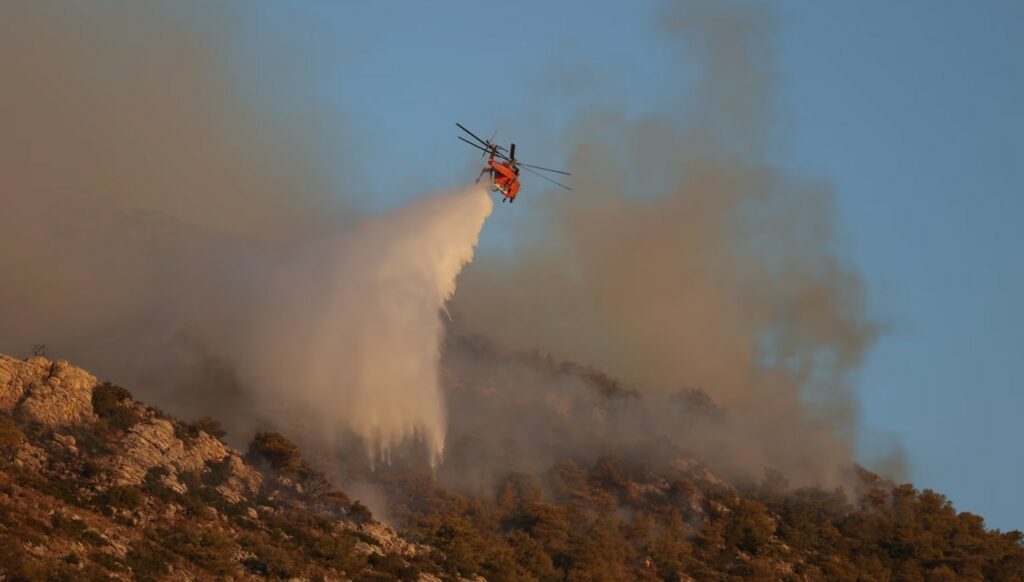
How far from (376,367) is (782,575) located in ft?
160

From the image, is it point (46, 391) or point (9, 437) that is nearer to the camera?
point (9, 437)

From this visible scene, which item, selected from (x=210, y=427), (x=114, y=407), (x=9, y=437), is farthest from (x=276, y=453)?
(x=9, y=437)

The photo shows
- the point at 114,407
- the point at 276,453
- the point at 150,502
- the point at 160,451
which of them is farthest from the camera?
the point at 276,453

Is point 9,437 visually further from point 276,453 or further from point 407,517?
point 407,517

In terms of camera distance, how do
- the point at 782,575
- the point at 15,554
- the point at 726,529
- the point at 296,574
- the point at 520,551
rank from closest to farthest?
the point at 15,554, the point at 296,574, the point at 520,551, the point at 782,575, the point at 726,529

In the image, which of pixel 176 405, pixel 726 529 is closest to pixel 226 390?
pixel 176 405

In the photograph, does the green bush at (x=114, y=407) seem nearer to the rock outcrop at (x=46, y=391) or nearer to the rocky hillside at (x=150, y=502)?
the rocky hillside at (x=150, y=502)

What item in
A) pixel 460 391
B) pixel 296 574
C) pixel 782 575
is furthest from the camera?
pixel 460 391

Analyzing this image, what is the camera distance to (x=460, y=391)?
16362 cm

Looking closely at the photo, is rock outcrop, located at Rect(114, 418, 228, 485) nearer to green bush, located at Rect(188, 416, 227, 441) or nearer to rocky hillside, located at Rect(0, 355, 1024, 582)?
rocky hillside, located at Rect(0, 355, 1024, 582)

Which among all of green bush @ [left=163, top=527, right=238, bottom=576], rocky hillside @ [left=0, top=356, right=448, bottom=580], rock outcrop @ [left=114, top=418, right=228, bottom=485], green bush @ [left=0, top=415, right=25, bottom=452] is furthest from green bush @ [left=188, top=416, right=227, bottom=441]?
green bush @ [left=163, top=527, right=238, bottom=576]

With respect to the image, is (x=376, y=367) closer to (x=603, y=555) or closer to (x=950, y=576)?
(x=603, y=555)

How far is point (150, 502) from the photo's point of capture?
3290 inches

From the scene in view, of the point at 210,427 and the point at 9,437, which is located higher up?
the point at 210,427
